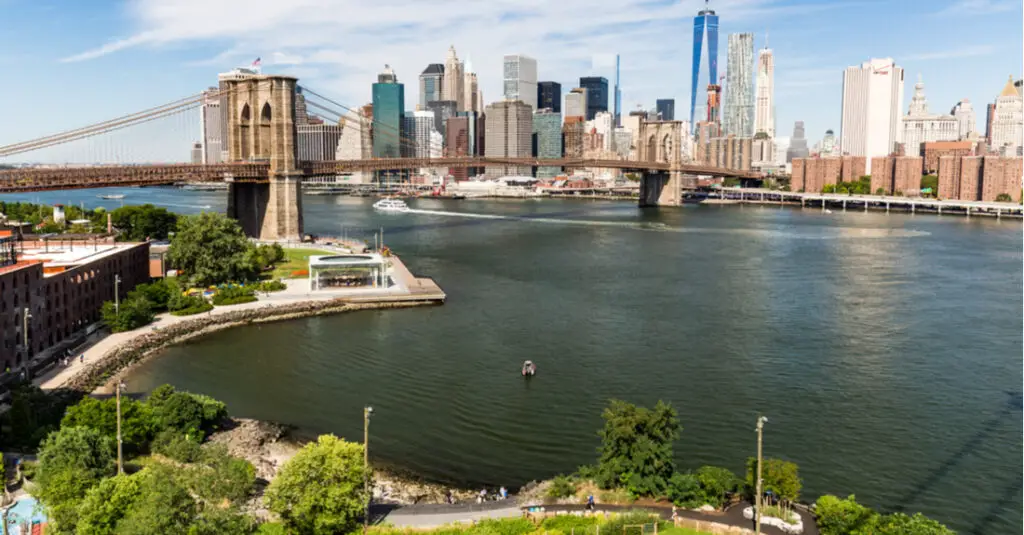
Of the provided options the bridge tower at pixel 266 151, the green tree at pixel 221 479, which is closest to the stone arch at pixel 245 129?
the bridge tower at pixel 266 151

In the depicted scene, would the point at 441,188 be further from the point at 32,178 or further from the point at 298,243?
the point at 32,178

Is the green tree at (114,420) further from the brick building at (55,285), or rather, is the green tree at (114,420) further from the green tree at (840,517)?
the green tree at (840,517)

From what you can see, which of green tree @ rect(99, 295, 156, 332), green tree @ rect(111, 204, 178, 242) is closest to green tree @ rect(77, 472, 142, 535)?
green tree @ rect(99, 295, 156, 332)

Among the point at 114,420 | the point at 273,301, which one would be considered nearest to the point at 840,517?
the point at 114,420

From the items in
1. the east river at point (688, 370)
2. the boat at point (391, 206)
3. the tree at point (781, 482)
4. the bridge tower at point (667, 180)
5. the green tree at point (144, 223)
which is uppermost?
the bridge tower at point (667, 180)

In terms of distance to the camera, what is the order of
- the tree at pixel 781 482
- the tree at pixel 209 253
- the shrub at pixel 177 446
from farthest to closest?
the tree at pixel 209 253
the shrub at pixel 177 446
the tree at pixel 781 482

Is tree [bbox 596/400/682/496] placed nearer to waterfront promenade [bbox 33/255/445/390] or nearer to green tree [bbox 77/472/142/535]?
green tree [bbox 77/472/142/535]

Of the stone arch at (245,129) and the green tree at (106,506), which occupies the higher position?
the stone arch at (245,129)

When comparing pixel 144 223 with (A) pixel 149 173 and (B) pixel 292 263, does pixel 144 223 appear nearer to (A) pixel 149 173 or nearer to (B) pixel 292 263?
(A) pixel 149 173
